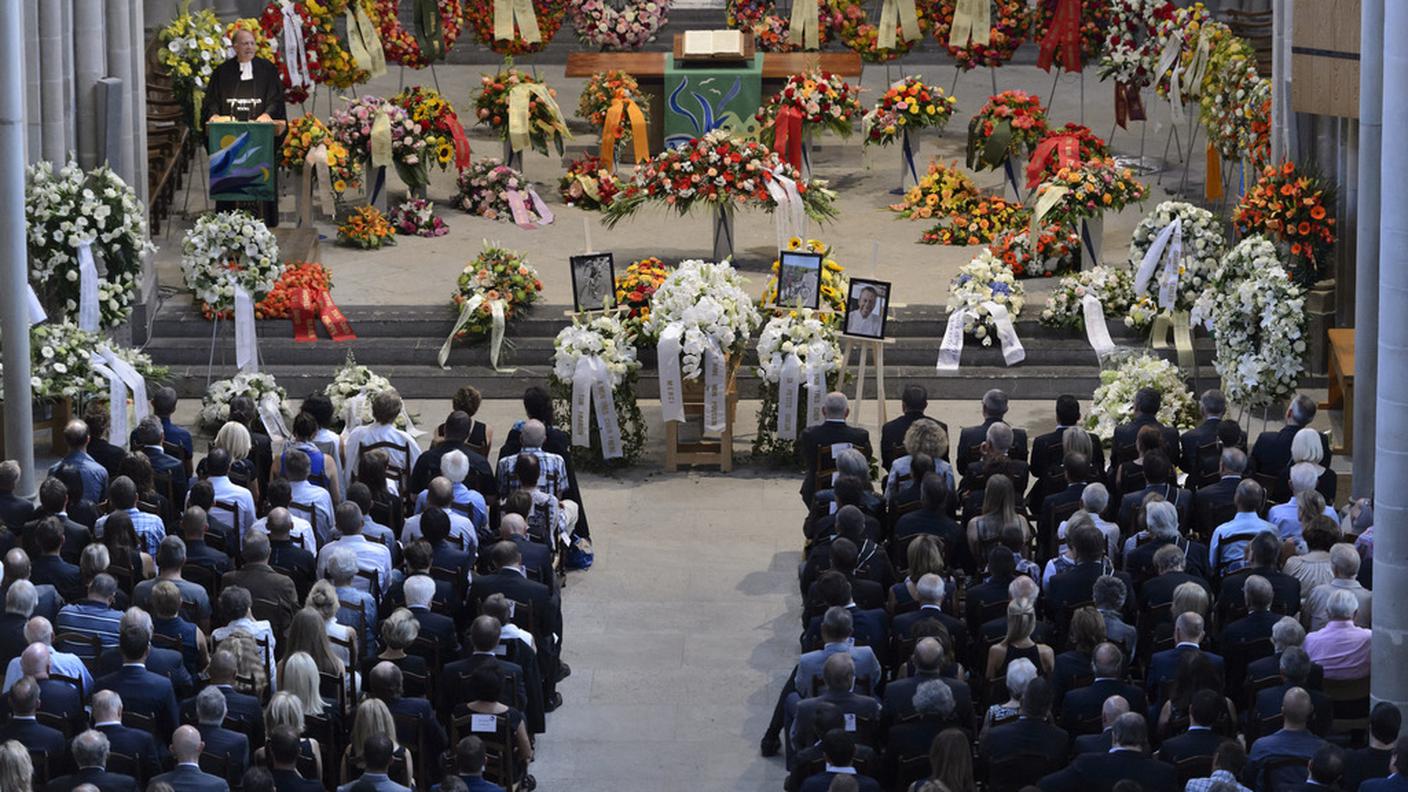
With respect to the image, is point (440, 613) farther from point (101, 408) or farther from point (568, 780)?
point (101, 408)

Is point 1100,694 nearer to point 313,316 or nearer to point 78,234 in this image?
point 78,234

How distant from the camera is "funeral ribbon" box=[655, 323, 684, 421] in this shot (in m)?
18.1

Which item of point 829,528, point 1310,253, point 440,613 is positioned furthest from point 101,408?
point 1310,253

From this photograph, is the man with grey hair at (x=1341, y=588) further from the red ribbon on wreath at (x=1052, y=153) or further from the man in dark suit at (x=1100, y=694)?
the red ribbon on wreath at (x=1052, y=153)

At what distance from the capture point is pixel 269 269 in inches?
777

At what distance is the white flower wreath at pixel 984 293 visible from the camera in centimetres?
2009

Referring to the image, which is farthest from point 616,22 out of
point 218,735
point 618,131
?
point 218,735

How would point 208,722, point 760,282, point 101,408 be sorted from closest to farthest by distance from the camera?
point 208,722 → point 101,408 → point 760,282

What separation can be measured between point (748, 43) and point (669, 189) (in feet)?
16.0

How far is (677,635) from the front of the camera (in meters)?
15.3

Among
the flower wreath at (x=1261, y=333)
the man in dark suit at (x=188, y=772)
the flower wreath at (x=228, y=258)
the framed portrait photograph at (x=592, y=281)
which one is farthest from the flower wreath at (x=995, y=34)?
the man in dark suit at (x=188, y=772)

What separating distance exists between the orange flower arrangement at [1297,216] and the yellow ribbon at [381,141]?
26.6 feet

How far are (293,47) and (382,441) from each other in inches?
361

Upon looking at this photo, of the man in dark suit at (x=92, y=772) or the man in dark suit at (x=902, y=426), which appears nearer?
the man in dark suit at (x=92, y=772)
